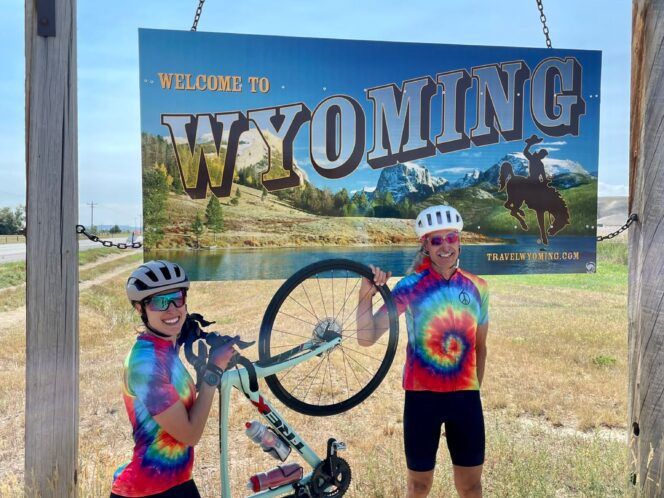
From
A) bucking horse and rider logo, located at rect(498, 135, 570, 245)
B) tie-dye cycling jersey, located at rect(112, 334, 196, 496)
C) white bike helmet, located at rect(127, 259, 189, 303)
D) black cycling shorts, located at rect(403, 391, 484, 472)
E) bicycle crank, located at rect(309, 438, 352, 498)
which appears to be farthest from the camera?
bucking horse and rider logo, located at rect(498, 135, 570, 245)

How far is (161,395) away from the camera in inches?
90.8

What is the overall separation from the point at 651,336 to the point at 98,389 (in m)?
5.71

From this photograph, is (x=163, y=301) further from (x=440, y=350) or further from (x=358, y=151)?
(x=358, y=151)

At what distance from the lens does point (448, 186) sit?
3.86 m

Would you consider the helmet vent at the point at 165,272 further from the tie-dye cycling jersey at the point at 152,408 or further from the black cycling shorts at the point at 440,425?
the black cycling shorts at the point at 440,425

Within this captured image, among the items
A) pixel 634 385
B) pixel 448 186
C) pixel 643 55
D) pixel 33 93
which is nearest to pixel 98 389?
pixel 33 93

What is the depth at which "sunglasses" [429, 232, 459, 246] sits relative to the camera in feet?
10.4

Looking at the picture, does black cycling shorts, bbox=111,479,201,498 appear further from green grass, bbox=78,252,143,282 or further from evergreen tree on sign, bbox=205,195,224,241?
green grass, bbox=78,252,143,282

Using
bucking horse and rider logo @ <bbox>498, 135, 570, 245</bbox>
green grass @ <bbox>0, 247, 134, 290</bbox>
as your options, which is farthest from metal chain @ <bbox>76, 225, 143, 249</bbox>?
green grass @ <bbox>0, 247, 134, 290</bbox>

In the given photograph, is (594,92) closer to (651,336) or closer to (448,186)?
(448,186)

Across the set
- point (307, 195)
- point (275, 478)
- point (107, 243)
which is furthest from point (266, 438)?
point (307, 195)

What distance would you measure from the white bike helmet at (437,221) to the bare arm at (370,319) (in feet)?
1.13

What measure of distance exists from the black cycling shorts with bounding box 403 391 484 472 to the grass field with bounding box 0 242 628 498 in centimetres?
115

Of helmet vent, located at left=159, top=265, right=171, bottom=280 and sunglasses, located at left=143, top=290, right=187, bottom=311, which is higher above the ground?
helmet vent, located at left=159, top=265, right=171, bottom=280
